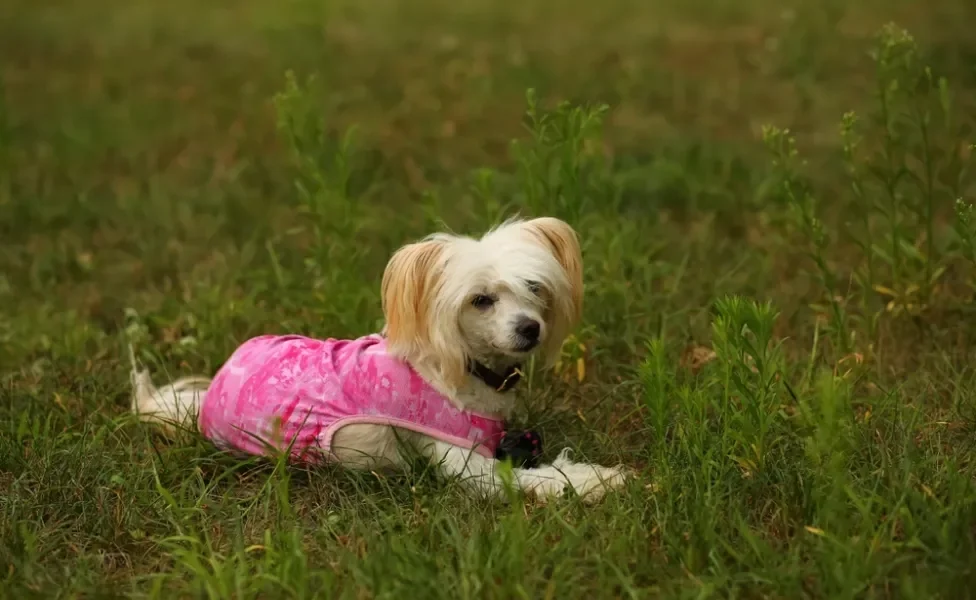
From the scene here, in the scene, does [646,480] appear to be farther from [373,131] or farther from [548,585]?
[373,131]

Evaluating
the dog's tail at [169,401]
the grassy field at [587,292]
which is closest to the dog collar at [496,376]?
the grassy field at [587,292]

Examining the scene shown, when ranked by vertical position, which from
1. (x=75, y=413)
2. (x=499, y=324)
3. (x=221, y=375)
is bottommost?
(x=75, y=413)

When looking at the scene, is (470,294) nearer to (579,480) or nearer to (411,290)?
(411,290)

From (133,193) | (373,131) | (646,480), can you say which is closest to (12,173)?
(133,193)

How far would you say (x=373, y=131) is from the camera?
7512mm

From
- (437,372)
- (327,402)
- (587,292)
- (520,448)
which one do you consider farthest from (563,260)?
(587,292)

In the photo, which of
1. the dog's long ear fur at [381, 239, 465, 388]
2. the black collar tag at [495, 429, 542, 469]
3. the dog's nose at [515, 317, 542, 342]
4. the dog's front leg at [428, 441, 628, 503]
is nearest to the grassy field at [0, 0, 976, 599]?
the dog's front leg at [428, 441, 628, 503]

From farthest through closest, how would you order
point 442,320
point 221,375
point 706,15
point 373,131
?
point 706,15 → point 373,131 → point 221,375 → point 442,320

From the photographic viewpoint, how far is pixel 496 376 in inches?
138

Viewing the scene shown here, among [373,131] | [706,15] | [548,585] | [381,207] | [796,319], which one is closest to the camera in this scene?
[548,585]

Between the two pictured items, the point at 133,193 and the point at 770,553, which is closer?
the point at 770,553

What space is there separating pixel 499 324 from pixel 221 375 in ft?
3.41

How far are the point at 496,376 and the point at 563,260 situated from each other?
1.39ft

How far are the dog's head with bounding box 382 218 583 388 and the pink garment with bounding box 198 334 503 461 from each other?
0.11m
